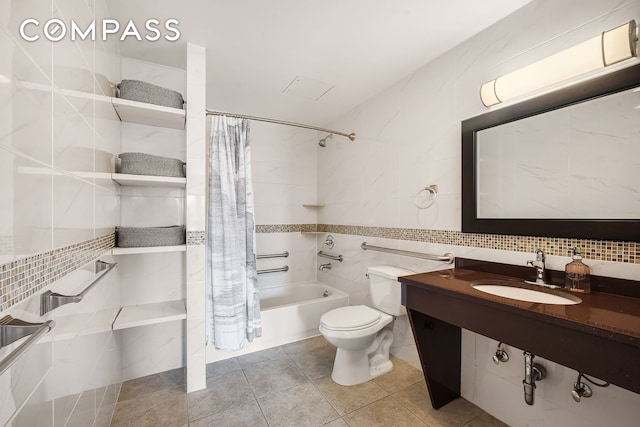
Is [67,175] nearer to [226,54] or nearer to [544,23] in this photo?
[226,54]

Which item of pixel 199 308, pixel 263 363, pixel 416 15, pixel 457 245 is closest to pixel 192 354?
pixel 199 308

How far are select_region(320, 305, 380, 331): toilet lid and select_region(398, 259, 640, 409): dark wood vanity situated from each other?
1.27ft

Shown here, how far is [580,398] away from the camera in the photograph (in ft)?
4.06

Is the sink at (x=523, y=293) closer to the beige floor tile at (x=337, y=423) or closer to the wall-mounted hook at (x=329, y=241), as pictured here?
the beige floor tile at (x=337, y=423)

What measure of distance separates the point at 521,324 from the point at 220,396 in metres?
1.76

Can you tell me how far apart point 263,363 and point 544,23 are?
2789 mm

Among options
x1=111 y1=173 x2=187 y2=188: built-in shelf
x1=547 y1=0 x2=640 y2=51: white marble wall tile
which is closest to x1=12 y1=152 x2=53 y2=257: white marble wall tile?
x1=111 y1=173 x2=187 y2=188: built-in shelf

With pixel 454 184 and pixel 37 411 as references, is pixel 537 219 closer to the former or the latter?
pixel 454 184

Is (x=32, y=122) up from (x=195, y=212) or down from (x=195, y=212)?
up

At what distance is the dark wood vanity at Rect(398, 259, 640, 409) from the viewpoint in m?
0.83

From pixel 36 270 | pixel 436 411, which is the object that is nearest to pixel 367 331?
pixel 436 411

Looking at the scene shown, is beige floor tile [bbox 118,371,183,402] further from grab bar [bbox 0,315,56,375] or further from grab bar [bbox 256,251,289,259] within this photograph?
grab bar [bbox 0,315,56,375]

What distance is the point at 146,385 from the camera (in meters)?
1.88

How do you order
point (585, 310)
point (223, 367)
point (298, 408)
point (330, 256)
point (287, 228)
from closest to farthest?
1. point (585, 310)
2. point (298, 408)
3. point (223, 367)
4. point (330, 256)
5. point (287, 228)
